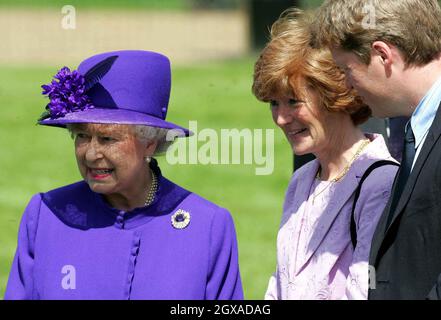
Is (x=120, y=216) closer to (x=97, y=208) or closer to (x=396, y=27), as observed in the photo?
(x=97, y=208)

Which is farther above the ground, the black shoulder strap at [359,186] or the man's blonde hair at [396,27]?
the man's blonde hair at [396,27]

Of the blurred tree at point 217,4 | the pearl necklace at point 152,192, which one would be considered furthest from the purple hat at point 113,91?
the blurred tree at point 217,4

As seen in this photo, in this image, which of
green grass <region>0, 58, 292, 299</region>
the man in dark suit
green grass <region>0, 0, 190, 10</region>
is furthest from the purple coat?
green grass <region>0, 0, 190, 10</region>

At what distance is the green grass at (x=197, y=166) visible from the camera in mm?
8211

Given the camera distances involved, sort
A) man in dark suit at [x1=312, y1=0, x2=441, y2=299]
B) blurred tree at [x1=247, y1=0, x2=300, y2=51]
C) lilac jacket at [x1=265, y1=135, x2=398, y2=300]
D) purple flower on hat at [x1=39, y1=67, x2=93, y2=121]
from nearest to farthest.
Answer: man in dark suit at [x1=312, y1=0, x2=441, y2=299] → lilac jacket at [x1=265, y1=135, x2=398, y2=300] → purple flower on hat at [x1=39, y1=67, x2=93, y2=121] → blurred tree at [x1=247, y1=0, x2=300, y2=51]

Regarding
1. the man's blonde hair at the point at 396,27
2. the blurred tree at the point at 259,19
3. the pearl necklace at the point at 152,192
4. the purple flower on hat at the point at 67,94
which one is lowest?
the pearl necklace at the point at 152,192

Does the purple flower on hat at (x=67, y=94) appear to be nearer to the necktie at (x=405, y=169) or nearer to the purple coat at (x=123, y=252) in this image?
the purple coat at (x=123, y=252)

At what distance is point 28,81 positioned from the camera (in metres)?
16.0

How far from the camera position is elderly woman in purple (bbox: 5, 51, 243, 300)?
3.27 meters

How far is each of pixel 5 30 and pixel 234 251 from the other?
18433 millimetres

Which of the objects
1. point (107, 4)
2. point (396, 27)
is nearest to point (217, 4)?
point (107, 4)

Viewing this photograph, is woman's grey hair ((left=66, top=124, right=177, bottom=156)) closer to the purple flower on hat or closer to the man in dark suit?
the purple flower on hat

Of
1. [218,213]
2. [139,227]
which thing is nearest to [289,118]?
[218,213]

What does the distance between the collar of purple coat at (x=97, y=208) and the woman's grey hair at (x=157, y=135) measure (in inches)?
5.2
